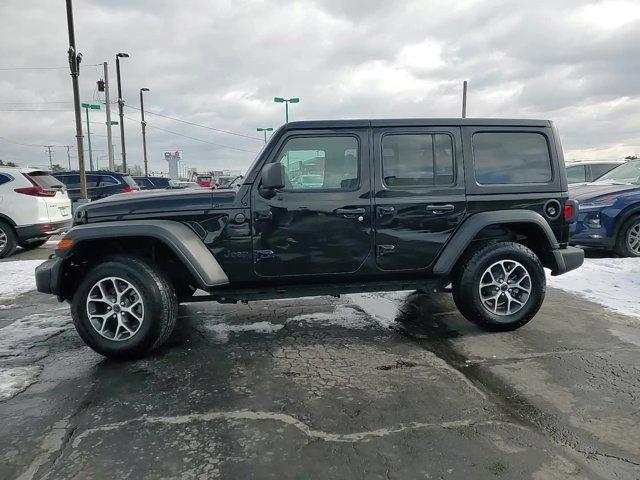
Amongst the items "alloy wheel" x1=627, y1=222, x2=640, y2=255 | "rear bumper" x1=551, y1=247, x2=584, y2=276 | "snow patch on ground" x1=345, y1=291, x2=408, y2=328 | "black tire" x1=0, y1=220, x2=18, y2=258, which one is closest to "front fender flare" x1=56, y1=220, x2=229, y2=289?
"snow patch on ground" x1=345, y1=291, x2=408, y2=328

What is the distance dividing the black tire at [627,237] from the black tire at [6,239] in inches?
419

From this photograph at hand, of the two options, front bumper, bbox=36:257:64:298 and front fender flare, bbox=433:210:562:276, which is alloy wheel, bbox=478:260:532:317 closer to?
front fender flare, bbox=433:210:562:276

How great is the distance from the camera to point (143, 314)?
145 inches

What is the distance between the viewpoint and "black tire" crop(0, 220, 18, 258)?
8.71 metres

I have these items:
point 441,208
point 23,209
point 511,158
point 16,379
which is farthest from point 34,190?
point 511,158

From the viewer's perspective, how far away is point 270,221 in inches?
153

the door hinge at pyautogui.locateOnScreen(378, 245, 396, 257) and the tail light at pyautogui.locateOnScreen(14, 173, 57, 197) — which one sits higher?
the tail light at pyautogui.locateOnScreen(14, 173, 57, 197)

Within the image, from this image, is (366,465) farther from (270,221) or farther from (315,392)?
(270,221)

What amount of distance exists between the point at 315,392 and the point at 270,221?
1466mm

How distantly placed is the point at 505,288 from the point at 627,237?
14.6 ft

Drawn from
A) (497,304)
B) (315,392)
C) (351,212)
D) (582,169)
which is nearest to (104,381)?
(315,392)

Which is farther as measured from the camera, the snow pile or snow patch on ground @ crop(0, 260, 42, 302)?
snow patch on ground @ crop(0, 260, 42, 302)

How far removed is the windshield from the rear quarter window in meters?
4.79

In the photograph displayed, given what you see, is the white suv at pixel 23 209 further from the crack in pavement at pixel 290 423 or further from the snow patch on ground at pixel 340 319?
the crack in pavement at pixel 290 423
